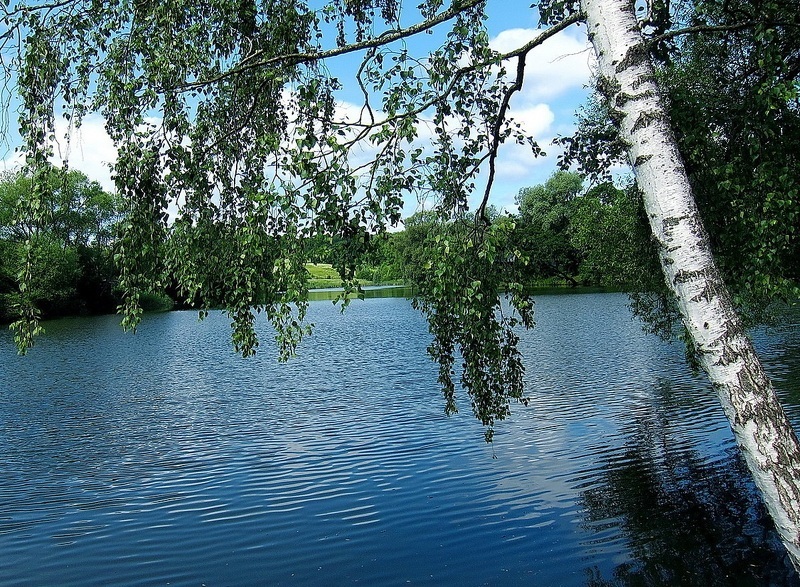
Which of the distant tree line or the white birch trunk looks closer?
the white birch trunk

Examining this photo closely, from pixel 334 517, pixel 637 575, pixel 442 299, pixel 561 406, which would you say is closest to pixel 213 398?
pixel 561 406

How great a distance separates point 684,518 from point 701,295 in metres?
6.85

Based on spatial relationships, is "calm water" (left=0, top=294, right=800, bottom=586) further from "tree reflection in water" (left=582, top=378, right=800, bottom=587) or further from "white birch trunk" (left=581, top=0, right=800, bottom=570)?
"white birch trunk" (left=581, top=0, right=800, bottom=570)

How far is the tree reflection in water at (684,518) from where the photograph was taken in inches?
318

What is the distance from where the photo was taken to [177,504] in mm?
11406

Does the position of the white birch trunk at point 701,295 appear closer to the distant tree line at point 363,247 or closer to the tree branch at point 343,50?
the distant tree line at point 363,247

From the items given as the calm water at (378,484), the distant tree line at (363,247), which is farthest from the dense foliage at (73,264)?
the calm water at (378,484)

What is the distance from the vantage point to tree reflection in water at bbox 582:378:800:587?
8086 mm

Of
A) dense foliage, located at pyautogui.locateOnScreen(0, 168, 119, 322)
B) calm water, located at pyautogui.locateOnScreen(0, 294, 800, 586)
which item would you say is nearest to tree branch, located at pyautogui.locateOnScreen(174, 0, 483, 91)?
calm water, located at pyautogui.locateOnScreen(0, 294, 800, 586)

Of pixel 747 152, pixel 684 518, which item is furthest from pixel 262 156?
pixel 684 518

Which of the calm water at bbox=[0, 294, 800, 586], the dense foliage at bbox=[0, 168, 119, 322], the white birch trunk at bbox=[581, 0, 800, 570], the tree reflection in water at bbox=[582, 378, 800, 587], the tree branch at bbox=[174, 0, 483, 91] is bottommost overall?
the tree reflection in water at bbox=[582, 378, 800, 587]

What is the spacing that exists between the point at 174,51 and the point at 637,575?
7148 millimetres

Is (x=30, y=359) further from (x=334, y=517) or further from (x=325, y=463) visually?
(x=334, y=517)

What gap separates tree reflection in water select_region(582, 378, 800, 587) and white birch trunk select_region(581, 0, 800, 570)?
426 centimetres
